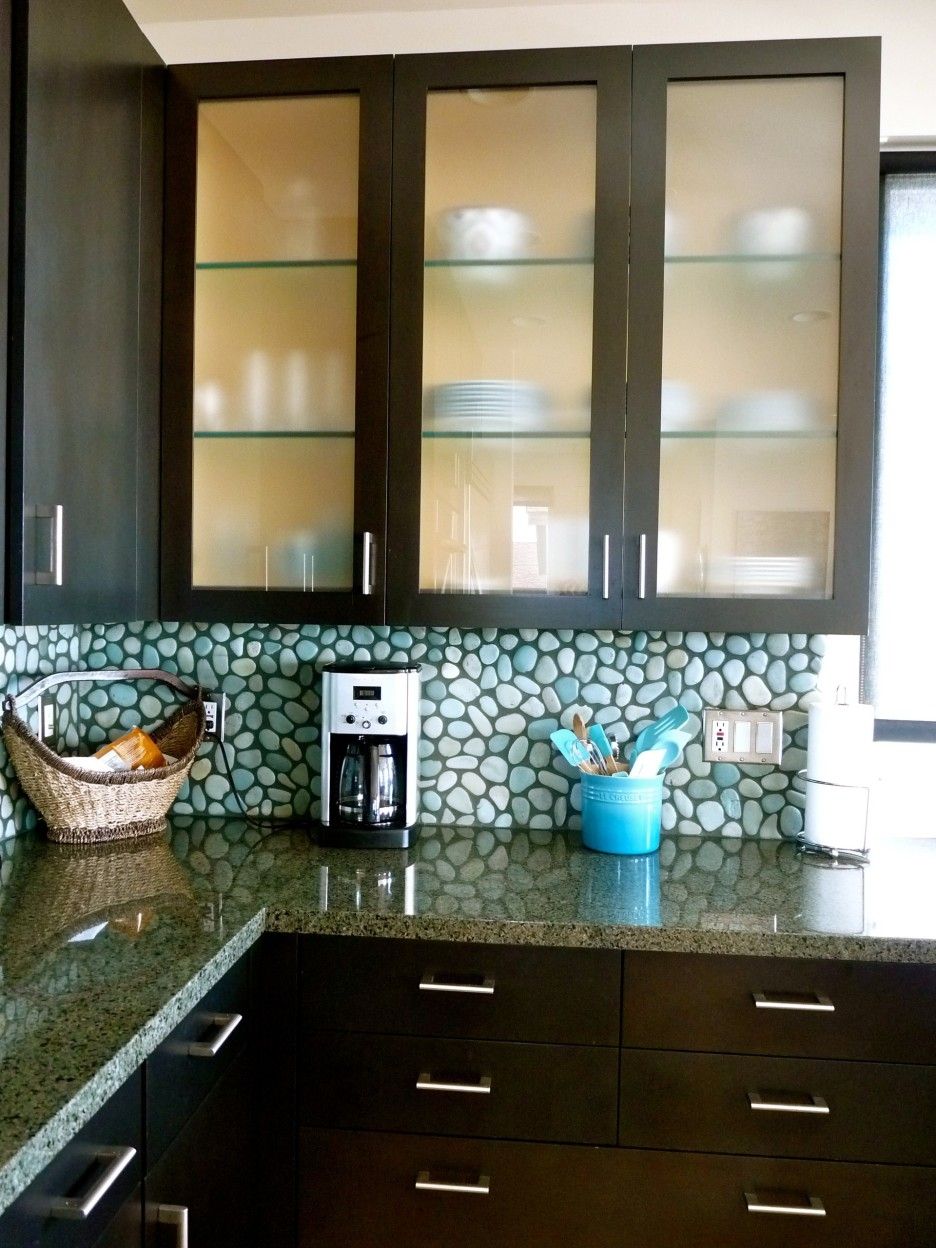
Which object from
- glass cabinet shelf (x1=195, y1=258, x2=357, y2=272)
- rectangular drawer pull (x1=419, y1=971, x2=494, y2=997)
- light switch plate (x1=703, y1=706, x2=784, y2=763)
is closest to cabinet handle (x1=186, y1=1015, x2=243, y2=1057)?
rectangular drawer pull (x1=419, y1=971, x2=494, y2=997)

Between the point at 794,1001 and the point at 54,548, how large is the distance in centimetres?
133

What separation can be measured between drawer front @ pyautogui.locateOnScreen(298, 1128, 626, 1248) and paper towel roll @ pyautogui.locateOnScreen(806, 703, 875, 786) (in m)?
0.82

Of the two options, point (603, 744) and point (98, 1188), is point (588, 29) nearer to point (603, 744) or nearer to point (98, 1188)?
point (603, 744)

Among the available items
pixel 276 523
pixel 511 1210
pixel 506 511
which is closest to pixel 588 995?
pixel 511 1210

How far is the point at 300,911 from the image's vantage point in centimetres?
150

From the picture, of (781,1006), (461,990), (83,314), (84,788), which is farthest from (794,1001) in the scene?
(83,314)

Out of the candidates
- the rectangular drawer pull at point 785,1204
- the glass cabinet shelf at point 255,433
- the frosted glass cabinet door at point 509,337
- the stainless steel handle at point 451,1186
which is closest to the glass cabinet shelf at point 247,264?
the frosted glass cabinet door at point 509,337

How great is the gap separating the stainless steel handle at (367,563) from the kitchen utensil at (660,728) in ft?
2.13

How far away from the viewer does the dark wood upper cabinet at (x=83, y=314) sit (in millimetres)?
1397

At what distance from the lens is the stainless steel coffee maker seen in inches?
71.9

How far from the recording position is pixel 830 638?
2041mm

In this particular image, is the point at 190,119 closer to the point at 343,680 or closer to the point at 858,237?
the point at 343,680

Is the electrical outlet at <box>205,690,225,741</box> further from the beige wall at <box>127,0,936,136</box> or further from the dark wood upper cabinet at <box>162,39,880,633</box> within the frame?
the beige wall at <box>127,0,936,136</box>

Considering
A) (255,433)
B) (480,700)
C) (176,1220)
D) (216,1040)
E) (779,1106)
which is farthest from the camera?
(480,700)
